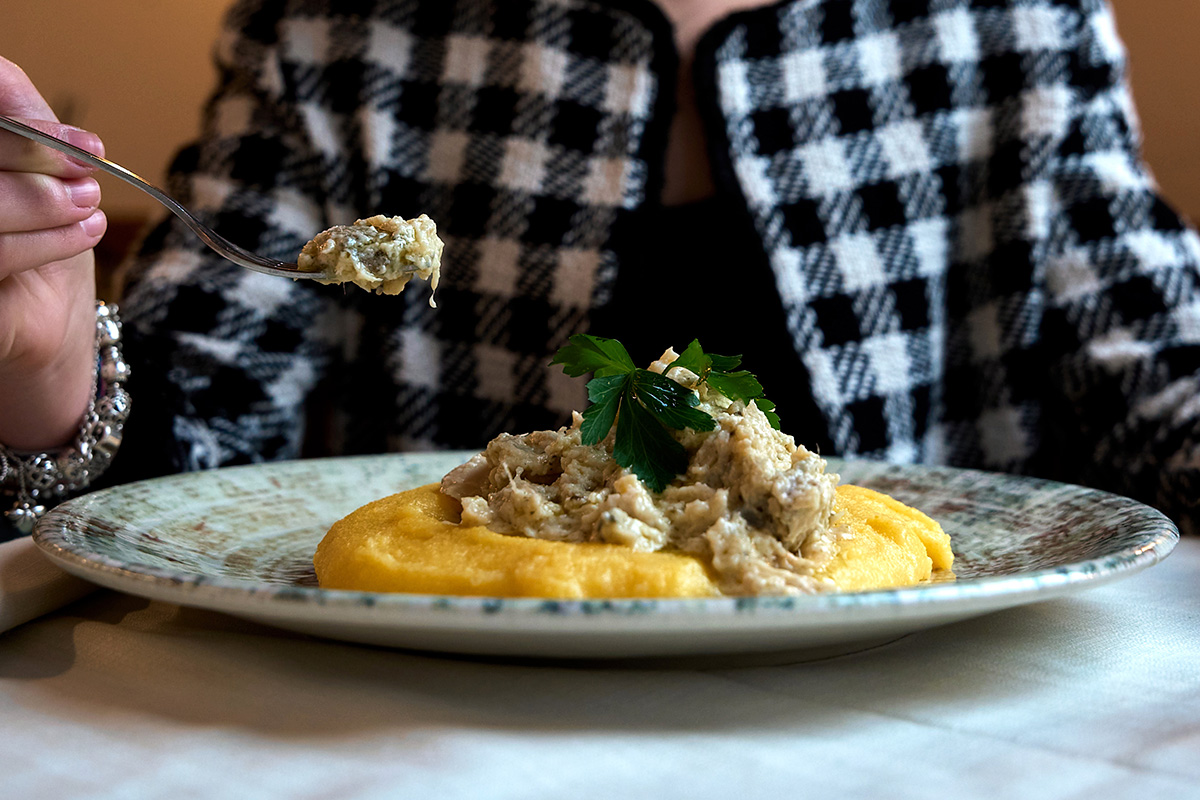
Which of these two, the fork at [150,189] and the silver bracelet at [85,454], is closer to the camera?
the fork at [150,189]

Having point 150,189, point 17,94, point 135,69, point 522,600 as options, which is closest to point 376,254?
point 150,189

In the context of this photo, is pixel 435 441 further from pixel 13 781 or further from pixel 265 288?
pixel 13 781

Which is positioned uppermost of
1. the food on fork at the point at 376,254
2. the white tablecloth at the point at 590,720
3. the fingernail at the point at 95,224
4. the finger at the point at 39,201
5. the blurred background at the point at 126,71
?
the blurred background at the point at 126,71

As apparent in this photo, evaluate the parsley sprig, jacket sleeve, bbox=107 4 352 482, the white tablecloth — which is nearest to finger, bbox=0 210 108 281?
the white tablecloth

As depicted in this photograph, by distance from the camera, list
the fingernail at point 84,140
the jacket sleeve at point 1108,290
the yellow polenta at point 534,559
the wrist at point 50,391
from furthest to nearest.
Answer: the jacket sleeve at point 1108,290 < the wrist at point 50,391 < the fingernail at point 84,140 < the yellow polenta at point 534,559

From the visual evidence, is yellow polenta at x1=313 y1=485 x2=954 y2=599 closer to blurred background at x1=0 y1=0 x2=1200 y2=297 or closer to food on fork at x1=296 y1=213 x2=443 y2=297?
food on fork at x1=296 y1=213 x2=443 y2=297

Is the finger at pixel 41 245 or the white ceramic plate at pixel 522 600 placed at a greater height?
the finger at pixel 41 245

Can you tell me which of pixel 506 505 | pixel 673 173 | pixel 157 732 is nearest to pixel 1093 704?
pixel 506 505

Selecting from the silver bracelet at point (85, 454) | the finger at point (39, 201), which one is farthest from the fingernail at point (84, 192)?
the silver bracelet at point (85, 454)

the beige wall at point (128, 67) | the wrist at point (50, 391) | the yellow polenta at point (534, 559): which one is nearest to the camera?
the yellow polenta at point (534, 559)

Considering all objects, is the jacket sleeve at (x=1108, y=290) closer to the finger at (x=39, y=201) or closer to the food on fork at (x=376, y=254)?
the food on fork at (x=376, y=254)
